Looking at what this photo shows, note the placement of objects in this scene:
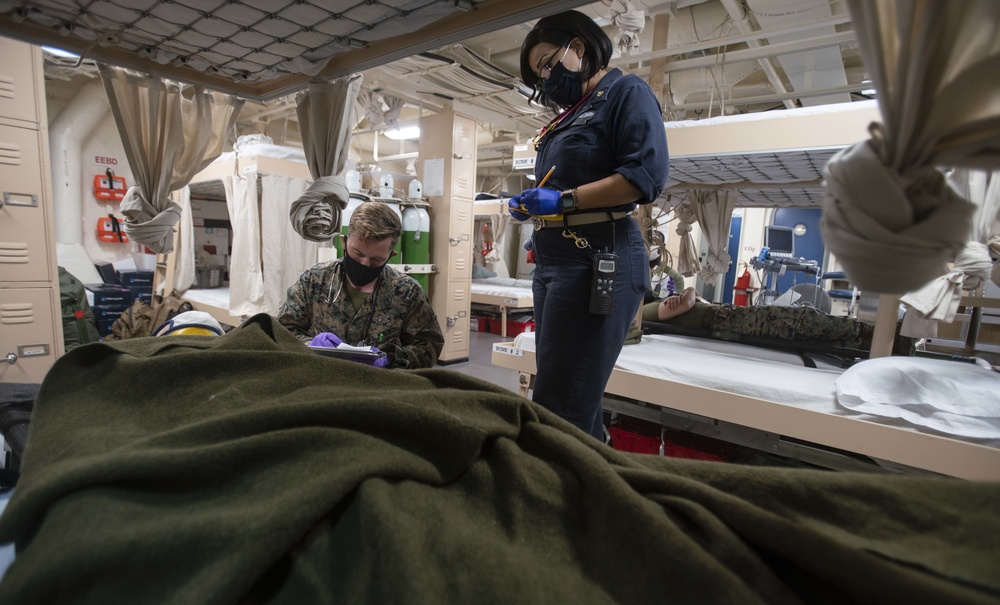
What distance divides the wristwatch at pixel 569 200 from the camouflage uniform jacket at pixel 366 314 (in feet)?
3.89

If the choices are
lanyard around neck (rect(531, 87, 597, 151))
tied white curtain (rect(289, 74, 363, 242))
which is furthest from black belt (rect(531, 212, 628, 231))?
tied white curtain (rect(289, 74, 363, 242))

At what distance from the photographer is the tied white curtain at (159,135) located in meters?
1.92

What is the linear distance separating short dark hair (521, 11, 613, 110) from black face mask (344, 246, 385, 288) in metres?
1.30

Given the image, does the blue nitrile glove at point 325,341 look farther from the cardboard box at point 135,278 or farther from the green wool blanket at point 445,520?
the cardboard box at point 135,278

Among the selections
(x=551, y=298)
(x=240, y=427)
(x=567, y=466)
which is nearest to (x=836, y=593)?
(x=567, y=466)

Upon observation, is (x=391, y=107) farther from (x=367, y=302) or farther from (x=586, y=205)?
(x=586, y=205)

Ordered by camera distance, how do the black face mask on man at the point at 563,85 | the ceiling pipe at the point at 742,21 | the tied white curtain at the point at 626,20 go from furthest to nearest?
1. the ceiling pipe at the point at 742,21
2. the tied white curtain at the point at 626,20
3. the black face mask on man at the point at 563,85

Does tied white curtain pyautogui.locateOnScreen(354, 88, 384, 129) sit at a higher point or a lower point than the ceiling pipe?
lower

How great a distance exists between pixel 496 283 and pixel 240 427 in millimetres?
7928

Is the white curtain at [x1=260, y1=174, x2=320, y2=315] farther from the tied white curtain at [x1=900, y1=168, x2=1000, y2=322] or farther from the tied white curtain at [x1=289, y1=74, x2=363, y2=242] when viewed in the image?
the tied white curtain at [x1=900, y1=168, x2=1000, y2=322]

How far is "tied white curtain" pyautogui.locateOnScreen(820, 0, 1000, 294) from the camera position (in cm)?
55

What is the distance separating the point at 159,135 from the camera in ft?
6.70

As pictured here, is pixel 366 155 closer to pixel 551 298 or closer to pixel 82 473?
pixel 551 298

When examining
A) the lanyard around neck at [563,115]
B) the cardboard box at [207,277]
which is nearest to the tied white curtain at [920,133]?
the lanyard around neck at [563,115]
